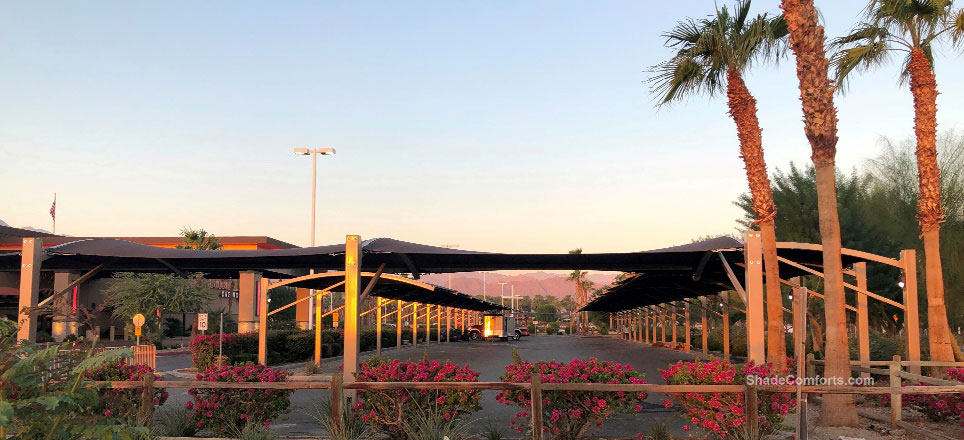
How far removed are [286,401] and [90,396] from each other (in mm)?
4914

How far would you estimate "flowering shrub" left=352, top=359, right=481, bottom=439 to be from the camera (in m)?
11.5

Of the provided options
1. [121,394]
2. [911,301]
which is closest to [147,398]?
[121,394]

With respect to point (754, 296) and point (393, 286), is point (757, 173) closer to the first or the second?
point (754, 296)

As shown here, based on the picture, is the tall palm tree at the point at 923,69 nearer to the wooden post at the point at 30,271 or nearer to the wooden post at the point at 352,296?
the wooden post at the point at 352,296

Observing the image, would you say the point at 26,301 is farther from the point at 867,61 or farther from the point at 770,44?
the point at 867,61

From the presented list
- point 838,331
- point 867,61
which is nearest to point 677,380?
point 838,331

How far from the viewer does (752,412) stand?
1057 cm

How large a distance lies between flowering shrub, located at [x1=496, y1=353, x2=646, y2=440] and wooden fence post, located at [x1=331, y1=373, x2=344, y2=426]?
228cm

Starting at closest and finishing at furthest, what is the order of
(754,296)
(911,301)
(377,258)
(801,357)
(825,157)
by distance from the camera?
1. (801,357)
2. (825,157)
3. (754,296)
4. (911,301)
5. (377,258)

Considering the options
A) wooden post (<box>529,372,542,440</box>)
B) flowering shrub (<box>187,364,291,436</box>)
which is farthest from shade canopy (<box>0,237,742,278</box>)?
wooden post (<box>529,372,542,440</box>)

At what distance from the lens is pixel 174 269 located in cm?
1955

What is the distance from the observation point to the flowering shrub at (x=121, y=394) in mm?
11297

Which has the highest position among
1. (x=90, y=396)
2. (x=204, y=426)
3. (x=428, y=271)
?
(x=428, y=271)

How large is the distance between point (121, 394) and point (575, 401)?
6.57 m
